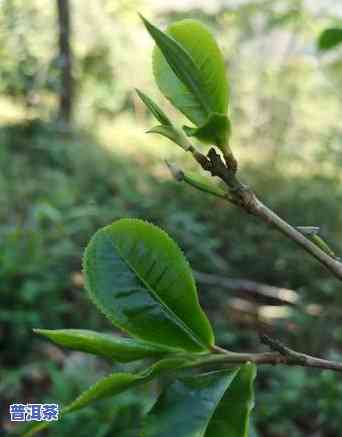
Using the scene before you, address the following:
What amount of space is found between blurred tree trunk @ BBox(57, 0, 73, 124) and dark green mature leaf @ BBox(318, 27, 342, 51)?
5.23m

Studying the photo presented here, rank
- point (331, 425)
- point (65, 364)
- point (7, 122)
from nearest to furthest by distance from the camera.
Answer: point (331, 425) < point (65, 364) < point (7, 122)

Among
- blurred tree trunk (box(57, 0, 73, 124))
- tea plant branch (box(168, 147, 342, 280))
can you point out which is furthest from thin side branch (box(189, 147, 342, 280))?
blurred tree trunk (box(57, 0, 73, 124))

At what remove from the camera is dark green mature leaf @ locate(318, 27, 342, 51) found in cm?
72

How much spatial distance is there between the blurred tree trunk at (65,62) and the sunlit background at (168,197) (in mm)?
22

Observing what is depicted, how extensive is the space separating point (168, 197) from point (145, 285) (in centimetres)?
373

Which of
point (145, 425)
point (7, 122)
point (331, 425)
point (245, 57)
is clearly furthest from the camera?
point (245, 57)

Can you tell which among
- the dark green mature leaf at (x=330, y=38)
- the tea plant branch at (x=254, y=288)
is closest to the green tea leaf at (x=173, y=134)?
the dark green mature leaf at (x=330, y=38)

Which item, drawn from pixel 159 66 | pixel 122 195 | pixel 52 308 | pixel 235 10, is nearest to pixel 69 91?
pixel 235 10

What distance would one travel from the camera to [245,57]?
6.88 meters

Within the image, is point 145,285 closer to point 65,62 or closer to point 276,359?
point 276,359

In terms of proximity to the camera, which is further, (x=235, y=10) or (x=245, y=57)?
(x=245, y=57)

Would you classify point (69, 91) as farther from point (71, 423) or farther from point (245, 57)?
point (71, 423)

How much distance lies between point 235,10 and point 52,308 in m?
4.11

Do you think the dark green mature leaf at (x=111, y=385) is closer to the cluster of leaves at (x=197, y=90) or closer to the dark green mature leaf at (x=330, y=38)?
the cluster of leaves at (x=197, y=90)
